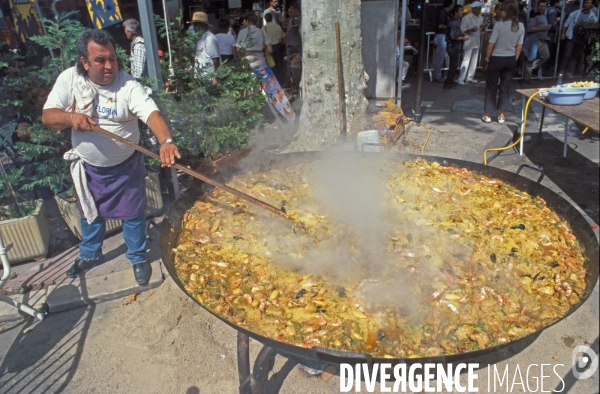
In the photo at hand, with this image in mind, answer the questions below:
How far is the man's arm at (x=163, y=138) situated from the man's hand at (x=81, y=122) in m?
0.42

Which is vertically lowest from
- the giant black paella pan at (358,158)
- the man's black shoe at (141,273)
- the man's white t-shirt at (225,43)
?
the man's black shoe at (141,273)

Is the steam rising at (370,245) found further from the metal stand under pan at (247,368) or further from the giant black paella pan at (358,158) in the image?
the metal stand under pan at (247,368)

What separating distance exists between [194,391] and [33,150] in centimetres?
296

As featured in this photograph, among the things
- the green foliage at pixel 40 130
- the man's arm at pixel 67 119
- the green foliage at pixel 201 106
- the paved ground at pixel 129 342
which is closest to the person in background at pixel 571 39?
the paved ground at pixel 129 342

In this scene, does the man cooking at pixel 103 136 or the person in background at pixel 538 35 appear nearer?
the man cooking at pixel 103 136

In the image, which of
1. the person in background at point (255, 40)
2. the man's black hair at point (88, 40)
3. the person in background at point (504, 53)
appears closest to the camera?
the man's black hair at point (88, 40)

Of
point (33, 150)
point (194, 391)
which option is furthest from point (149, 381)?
point (33, 150)

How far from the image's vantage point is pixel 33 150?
4328mm

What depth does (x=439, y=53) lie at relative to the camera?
11.9 meters

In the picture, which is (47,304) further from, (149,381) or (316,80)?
(316,80)

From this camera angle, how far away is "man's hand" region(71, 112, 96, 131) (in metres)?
3.04

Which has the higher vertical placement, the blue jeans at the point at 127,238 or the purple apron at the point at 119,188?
the purple apron at the point at 119,188

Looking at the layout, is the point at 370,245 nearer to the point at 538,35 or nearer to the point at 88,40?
the point at 88,40

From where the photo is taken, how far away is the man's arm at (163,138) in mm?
2992
